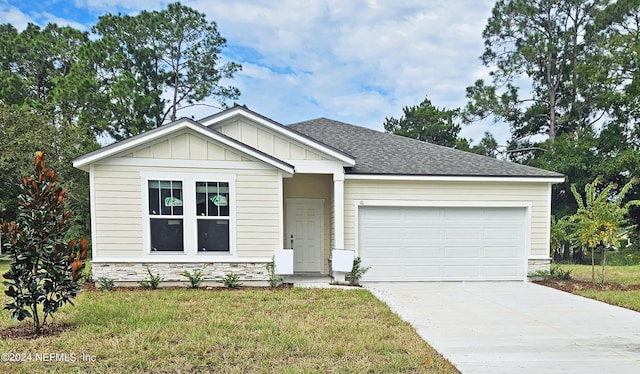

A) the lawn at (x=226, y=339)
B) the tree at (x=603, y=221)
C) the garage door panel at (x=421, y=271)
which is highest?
the tree at (x=603, y=221)

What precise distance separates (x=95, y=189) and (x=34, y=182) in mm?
3112

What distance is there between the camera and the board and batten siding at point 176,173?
303 inches

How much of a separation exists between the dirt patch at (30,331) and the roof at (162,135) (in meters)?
3.47

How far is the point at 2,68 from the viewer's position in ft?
72.4

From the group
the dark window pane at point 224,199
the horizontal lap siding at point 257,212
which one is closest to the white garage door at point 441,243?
the horizontal lap siding at point 257,212

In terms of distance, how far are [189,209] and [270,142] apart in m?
2.46

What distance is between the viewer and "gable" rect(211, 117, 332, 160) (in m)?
8.89

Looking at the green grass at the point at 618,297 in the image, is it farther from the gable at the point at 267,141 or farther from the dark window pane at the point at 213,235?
the dark window pane at the point at 213,235

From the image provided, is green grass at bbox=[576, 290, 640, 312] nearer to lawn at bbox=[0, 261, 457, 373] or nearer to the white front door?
lawn at bbox=[0, 261, 457, 373]

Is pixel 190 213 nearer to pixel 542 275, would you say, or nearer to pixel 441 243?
pixel 441 243

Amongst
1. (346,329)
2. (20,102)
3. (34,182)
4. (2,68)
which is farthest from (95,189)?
(2,68)

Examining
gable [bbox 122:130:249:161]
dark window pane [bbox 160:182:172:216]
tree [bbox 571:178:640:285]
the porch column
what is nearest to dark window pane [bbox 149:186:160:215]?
dark window pane [bbox 160:182:172:216]

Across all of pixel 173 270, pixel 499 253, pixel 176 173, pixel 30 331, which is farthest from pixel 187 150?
pixel 499 253

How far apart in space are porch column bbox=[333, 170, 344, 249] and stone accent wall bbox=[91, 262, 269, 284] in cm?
187
